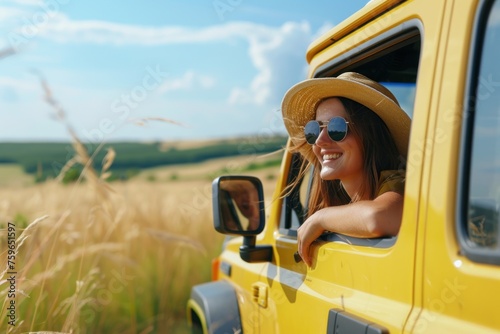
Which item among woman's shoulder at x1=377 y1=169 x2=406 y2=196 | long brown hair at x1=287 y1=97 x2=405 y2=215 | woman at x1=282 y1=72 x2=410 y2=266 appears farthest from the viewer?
long brown hair at x1=287 y1=97 x2=405 y2=215

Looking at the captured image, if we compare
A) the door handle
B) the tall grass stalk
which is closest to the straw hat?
the door handle

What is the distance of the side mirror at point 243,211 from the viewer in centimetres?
237

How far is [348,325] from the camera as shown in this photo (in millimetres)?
1610

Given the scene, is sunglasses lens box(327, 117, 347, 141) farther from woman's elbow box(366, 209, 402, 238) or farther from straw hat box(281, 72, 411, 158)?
woman's elbow box(366, 209, 402, 238)

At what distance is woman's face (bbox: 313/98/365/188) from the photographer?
209 cm

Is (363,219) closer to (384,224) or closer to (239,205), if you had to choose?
(384,224)

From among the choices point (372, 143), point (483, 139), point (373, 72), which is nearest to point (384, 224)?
point (483, 139)

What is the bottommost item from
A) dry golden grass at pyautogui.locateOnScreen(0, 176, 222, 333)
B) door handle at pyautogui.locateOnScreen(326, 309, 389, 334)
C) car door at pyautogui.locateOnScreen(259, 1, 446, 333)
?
dry golden grass at pyautogui.locateOnScreen(0, 176, 222, 333)

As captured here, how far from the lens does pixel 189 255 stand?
622 cm

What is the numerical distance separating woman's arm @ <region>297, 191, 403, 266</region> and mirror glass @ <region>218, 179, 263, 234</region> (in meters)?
0.41

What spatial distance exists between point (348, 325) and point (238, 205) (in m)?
0.97

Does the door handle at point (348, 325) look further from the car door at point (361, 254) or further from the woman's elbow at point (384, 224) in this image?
the woman's elbow at point (384, 224)

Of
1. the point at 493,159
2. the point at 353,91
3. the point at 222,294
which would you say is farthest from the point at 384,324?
the point at 222,294

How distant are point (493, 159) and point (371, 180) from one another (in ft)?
2.51
